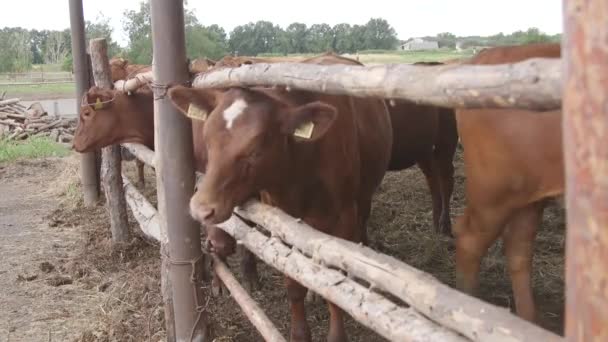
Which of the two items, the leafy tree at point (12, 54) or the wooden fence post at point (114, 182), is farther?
the leafy tree at point (12, 54)

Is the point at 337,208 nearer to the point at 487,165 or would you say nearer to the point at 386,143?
the point at 487,165

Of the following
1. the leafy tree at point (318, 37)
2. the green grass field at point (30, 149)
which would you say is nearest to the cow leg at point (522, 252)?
the green grass field at point (30, 149)

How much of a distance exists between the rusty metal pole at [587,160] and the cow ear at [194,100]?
101 inches

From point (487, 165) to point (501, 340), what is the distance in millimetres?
1873

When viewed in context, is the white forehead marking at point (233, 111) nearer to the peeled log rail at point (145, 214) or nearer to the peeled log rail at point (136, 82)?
the peeled log rail at point (136, 82)

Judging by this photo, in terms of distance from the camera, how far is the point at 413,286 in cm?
221

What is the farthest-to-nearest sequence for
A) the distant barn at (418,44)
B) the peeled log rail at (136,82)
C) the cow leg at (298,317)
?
1. the distant barn at (418,44)
2. the peeled log rail at (136,82)
3. the cow leg at (298,317)

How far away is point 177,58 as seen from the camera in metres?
3.77

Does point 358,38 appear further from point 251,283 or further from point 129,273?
point 251,283

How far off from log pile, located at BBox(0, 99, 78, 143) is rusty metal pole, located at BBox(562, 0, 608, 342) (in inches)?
608

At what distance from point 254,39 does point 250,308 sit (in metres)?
44.0

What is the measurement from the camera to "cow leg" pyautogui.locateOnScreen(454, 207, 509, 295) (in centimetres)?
356

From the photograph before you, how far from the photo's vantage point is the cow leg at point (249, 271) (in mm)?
5234

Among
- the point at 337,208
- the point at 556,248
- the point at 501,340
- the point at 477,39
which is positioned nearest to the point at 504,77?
the point at 501,340
